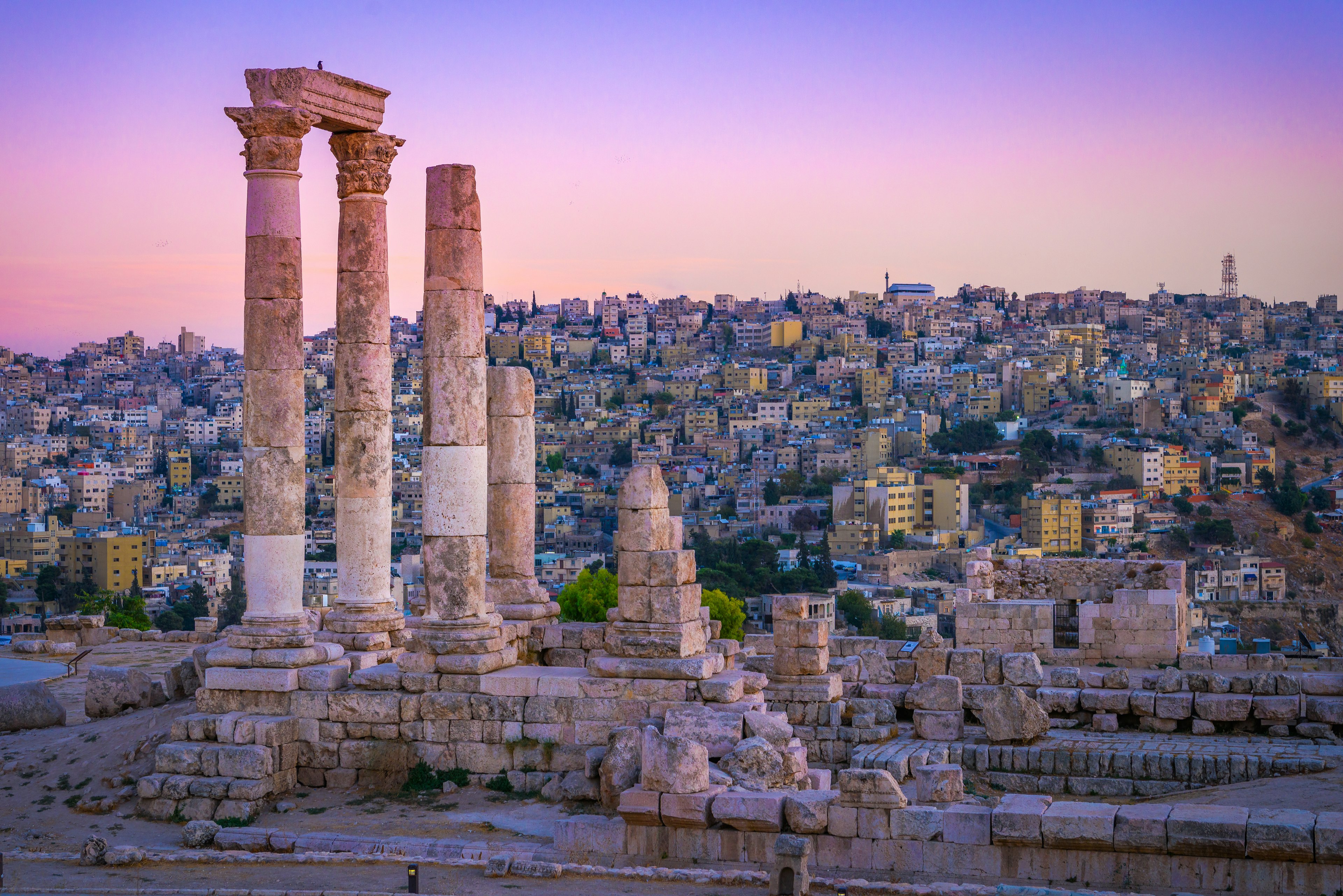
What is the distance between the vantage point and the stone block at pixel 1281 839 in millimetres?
11945

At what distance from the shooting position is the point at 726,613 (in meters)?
40.4

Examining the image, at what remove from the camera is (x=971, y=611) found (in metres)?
24.1

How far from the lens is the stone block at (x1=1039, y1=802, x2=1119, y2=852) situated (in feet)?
40.7

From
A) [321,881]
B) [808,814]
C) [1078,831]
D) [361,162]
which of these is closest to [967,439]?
[361,162]

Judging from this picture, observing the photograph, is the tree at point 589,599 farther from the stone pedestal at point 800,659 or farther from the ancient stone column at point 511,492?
the stone pedestal at point 800,659

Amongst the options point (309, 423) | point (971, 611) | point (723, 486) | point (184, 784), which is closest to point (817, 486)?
point (723, 486)

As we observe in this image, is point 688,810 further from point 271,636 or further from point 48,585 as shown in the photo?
point 48,585

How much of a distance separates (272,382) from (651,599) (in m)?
5.06

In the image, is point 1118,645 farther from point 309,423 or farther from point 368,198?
point 309,423

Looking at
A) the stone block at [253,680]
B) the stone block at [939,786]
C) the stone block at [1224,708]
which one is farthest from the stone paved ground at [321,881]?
the stone block at [1224,708]

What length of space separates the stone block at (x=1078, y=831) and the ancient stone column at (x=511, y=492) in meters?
8.46

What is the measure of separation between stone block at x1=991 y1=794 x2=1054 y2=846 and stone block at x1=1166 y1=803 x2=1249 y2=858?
1.01m

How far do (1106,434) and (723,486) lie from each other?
4012cm

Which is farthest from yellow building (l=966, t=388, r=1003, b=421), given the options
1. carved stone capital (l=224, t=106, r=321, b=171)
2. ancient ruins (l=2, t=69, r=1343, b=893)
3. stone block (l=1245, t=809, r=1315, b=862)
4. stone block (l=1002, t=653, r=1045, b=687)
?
stone block (l=1245, t=809, r=1315, b=862)
